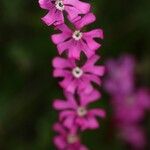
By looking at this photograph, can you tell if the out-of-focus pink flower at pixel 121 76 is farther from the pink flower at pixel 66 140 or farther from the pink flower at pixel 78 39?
the pink flower at pixel 78 39

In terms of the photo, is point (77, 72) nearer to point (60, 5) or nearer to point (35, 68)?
point (60, 5)

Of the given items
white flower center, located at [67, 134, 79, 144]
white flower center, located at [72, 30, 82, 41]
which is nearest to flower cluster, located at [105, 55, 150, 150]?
white flower center, located at [67, 134, 79, 144]

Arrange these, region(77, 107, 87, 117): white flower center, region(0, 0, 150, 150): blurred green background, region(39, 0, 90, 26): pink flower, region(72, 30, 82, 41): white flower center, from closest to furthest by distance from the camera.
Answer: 1. region(39, 0, 90, 26): pink flower
2. region(72, 30, 82, 41): white flower center
3. region(77, 107, 87, 117): white flower center
4. region(0, 0, 150, 150): blurred green background

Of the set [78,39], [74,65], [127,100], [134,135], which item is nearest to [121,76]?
[127,100]

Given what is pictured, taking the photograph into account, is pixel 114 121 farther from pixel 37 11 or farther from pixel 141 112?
pixel 37 11

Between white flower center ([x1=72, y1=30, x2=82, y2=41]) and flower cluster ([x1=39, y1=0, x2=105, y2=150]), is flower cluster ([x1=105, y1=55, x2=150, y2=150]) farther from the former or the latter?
white flower center ([x1=72, y1=30, x2=82, y2=41])

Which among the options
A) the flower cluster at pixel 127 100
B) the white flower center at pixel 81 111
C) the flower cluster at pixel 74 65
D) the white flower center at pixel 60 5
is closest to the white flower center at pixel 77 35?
the flower cluster at pixel 74 65

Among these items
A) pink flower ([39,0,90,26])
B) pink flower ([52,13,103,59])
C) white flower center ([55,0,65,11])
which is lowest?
pink flower ([52,13,103,59])
